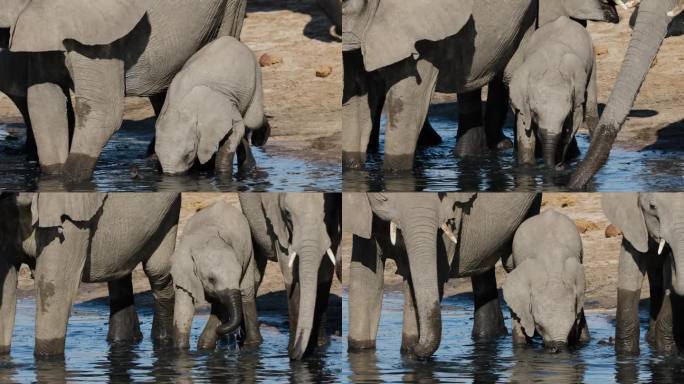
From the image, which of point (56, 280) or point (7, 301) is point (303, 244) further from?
point (7, 301)

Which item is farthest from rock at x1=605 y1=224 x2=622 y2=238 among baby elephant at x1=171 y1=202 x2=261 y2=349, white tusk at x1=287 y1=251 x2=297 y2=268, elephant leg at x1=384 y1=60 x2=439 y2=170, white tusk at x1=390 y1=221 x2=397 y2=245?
baby elephant at x1=171 y1=202 x2=261 y2=349

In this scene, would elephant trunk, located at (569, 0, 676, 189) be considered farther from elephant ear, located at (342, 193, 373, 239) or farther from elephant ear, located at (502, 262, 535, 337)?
elephant ear, located at (342, 193, 373, 239)

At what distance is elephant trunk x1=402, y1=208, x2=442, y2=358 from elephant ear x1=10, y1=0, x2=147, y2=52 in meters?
1.38

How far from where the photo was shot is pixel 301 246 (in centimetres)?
810

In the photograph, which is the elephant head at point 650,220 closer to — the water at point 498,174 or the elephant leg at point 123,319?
the water at point 498,174

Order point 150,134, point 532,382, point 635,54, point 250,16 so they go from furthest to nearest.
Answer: point 250,16
point 150,134
point 635,54
point 532,382

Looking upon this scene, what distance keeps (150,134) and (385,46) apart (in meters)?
1.19

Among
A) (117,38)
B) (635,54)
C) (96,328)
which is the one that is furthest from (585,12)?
(96,328)

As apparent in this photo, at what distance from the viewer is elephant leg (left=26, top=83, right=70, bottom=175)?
28.8 ft

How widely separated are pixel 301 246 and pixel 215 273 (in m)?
0.40

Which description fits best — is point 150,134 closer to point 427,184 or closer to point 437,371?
point 427,184

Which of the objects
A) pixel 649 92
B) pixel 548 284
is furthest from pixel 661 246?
pixel 649 92

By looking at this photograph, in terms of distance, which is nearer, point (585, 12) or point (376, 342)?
point (376, 342)

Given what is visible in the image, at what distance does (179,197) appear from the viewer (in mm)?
8367
